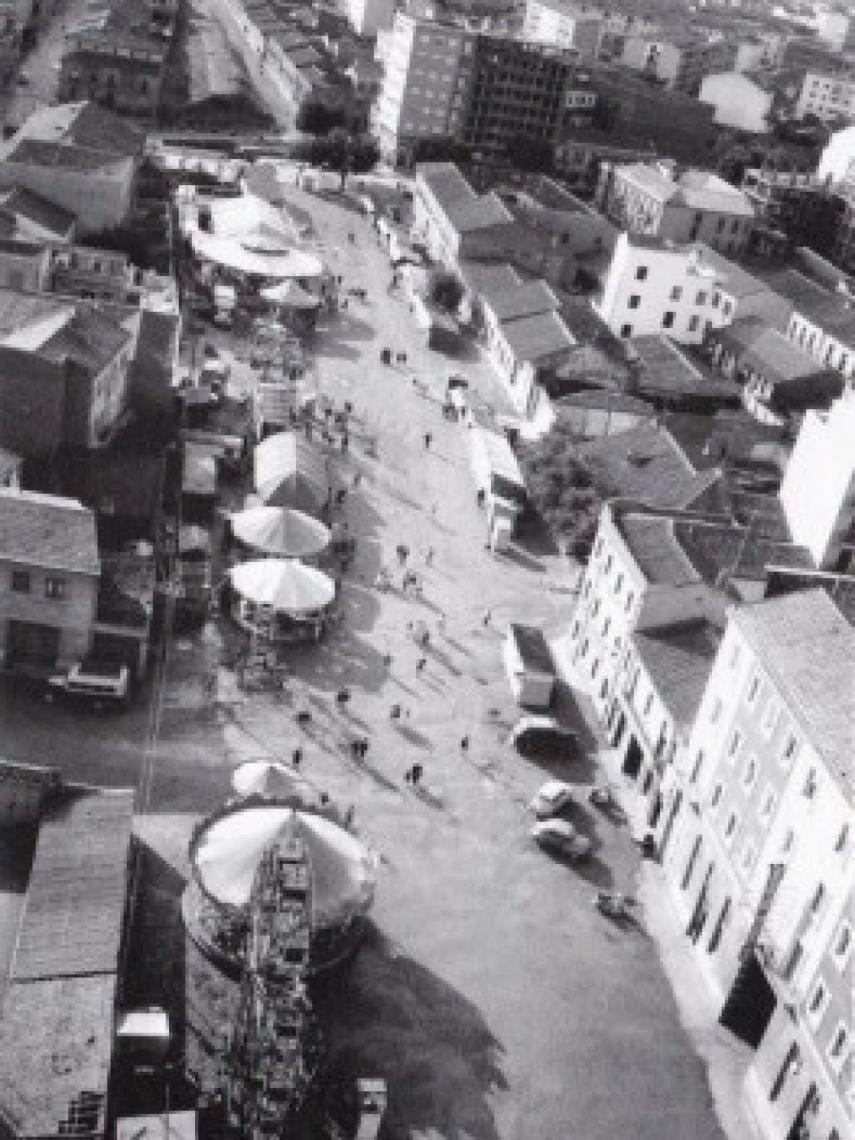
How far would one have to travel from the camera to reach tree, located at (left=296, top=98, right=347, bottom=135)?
128625mm

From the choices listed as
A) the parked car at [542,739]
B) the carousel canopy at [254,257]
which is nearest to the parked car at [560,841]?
the parked car at [542,739]

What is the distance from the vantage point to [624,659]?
50969mm

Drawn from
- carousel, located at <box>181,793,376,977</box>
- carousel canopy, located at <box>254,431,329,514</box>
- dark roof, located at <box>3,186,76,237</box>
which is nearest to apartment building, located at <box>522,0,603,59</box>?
dark roof, located at <box>3,186,76,237</box>

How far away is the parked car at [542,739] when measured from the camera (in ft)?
160

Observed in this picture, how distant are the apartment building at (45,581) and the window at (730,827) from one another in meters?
22.1

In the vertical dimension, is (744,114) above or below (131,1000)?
above

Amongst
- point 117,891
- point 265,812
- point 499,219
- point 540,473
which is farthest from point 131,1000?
point 499,219

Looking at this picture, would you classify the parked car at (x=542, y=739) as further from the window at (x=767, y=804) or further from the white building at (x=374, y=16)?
the white building at (x=374, y=16)

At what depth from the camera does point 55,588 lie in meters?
46.1

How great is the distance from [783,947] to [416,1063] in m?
10.5

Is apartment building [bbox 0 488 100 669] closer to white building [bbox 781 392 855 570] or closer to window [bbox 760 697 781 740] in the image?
window [bbox 760 697 781 740]

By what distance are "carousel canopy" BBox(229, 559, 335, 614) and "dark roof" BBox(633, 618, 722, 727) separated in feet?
40.2

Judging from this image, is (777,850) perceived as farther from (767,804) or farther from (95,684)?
(95,684)

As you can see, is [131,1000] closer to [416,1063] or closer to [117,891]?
[117,891]
